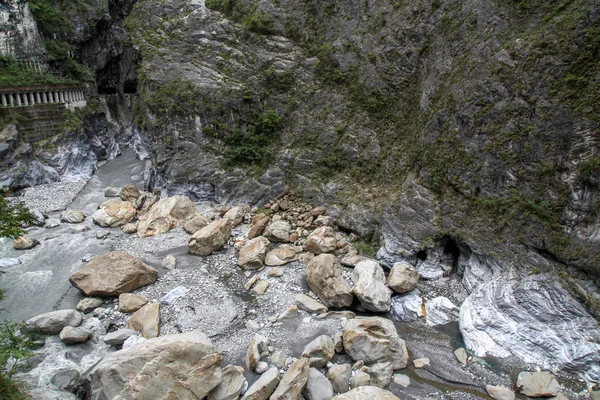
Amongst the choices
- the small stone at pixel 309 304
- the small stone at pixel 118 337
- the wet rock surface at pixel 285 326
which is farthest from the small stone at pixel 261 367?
the small stone at pixel 118 337

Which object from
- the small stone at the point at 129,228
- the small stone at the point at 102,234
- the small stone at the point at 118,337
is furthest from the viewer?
the small stone at the point at 129,228

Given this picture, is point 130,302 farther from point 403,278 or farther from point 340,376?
point 403,278

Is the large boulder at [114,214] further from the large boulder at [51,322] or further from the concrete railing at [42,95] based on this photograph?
the concrete railing at [42,95]

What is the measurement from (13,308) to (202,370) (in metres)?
9.50

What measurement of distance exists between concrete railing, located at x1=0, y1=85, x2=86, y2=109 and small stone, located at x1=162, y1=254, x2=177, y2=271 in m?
20.1

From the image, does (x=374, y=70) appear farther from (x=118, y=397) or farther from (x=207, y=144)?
(x=118, y=397)

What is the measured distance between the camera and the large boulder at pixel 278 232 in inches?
708

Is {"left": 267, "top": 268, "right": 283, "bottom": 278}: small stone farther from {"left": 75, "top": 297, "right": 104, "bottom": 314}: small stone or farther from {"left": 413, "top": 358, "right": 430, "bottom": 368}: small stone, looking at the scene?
{"left": 75, "top": 297, "right": 104, "bottom": 314}: small stone

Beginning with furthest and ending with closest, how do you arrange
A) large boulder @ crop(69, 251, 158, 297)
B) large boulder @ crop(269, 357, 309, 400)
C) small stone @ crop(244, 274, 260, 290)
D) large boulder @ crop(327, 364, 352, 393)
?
small stone @ crop(244, 274, 260, 290)
large boulder @ crop(69, 251, 158, 297)
large boulder @ crop(327, 364, 352, 393)
large boulder @ crop(269, 357, 309, 400)

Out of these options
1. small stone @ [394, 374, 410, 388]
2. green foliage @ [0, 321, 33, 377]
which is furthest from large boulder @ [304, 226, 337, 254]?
green foliage @ [0, 321, 33, 377]

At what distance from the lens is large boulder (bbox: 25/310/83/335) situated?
12.2 metres

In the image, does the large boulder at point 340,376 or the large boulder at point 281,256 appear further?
the large boulder at point 281,256

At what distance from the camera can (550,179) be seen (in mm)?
12172

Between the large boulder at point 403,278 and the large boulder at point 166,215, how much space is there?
1223 centimetres
